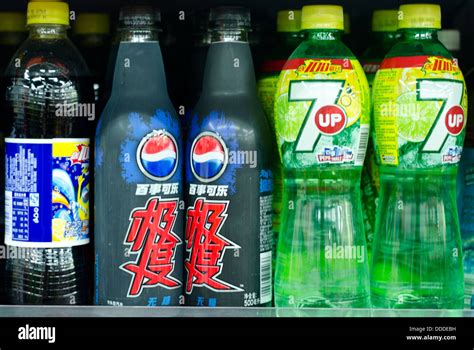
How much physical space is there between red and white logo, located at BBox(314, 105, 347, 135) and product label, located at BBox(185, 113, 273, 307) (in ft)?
0.38

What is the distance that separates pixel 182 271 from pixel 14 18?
2.07ft

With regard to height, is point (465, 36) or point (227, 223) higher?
point (465, 36)

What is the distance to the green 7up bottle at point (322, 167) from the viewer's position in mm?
1446

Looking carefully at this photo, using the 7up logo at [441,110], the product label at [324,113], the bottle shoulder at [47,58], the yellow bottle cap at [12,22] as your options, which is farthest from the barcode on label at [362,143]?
the yellow bottle cap at [12,22]

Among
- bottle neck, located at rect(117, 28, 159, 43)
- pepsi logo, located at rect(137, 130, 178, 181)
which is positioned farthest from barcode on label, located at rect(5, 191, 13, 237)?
bottle neck, located at rect(117, 28, 159, 43)

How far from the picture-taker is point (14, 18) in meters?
1.67

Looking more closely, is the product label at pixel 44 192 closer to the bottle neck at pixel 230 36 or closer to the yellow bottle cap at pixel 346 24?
the bottle neck at pixel 230 36

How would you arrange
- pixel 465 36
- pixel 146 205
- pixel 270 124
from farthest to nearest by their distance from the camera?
1. pixel 465 36
2. pixel 270 124
3. pixel 146 205

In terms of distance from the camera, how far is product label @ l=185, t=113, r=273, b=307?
1.44 metres

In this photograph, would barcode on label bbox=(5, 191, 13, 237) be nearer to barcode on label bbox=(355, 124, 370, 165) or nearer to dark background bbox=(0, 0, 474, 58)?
dark background bbox=(0, 0, 474, 58)

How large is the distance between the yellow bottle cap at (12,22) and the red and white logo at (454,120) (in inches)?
33.6

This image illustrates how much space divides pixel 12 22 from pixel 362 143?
75cm
